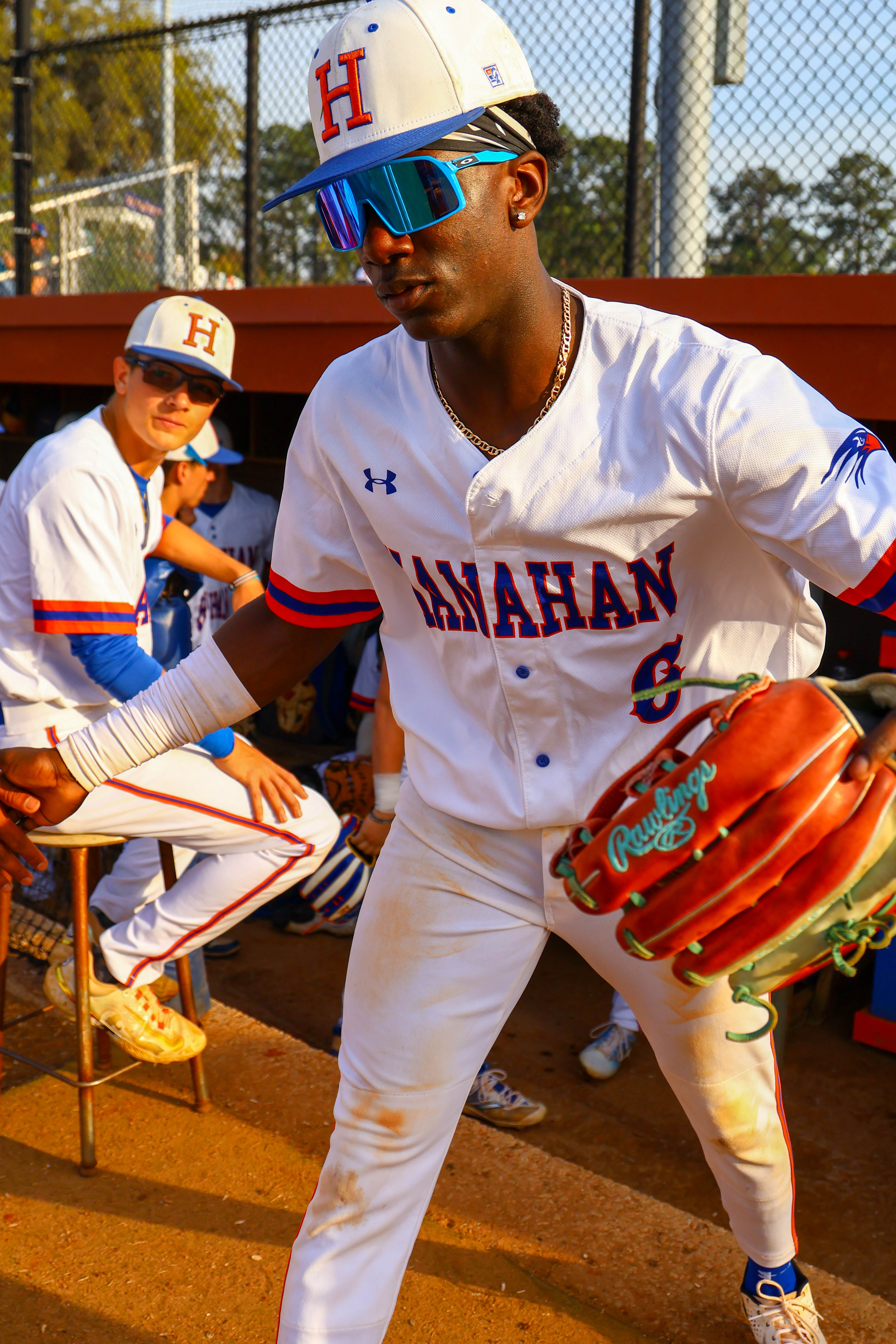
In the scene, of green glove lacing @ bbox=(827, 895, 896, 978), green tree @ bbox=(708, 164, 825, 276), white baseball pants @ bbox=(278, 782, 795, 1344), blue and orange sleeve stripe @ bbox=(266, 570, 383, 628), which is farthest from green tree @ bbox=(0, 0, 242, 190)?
green glove lacing @ bbox=(827, 895, 896, 978)

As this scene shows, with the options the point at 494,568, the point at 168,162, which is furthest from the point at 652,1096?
the point at 168,162

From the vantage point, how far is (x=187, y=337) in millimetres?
3543

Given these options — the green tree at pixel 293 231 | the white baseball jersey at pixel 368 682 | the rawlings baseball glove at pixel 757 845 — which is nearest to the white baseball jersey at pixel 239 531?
the white baseball jersey at pixel 368 682

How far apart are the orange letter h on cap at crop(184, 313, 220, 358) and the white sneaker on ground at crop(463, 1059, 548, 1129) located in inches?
91.0

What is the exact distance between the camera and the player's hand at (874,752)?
1.38m

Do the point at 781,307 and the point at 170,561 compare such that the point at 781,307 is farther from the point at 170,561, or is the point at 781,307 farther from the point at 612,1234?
the point at 612,1234

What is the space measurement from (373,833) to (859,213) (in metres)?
3.05

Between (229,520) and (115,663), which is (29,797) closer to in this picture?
(115,663)

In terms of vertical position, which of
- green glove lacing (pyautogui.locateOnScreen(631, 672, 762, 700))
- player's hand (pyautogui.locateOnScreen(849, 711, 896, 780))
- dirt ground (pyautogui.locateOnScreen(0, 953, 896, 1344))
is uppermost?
green glove lacing (pyautogui.locateOnScreen(631, 672, 762, 700))

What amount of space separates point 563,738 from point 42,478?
73.3 inches

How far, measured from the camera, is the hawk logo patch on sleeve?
1500 mm

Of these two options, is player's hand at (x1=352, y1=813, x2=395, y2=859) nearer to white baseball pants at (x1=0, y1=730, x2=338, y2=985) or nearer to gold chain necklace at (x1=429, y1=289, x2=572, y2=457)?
white baseball pants at (x1=0, y1=730, x2=338, y2=985)

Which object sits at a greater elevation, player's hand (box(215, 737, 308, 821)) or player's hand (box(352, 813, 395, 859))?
player's hand (box(215, 737, 308, 821))

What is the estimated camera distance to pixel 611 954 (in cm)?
183
